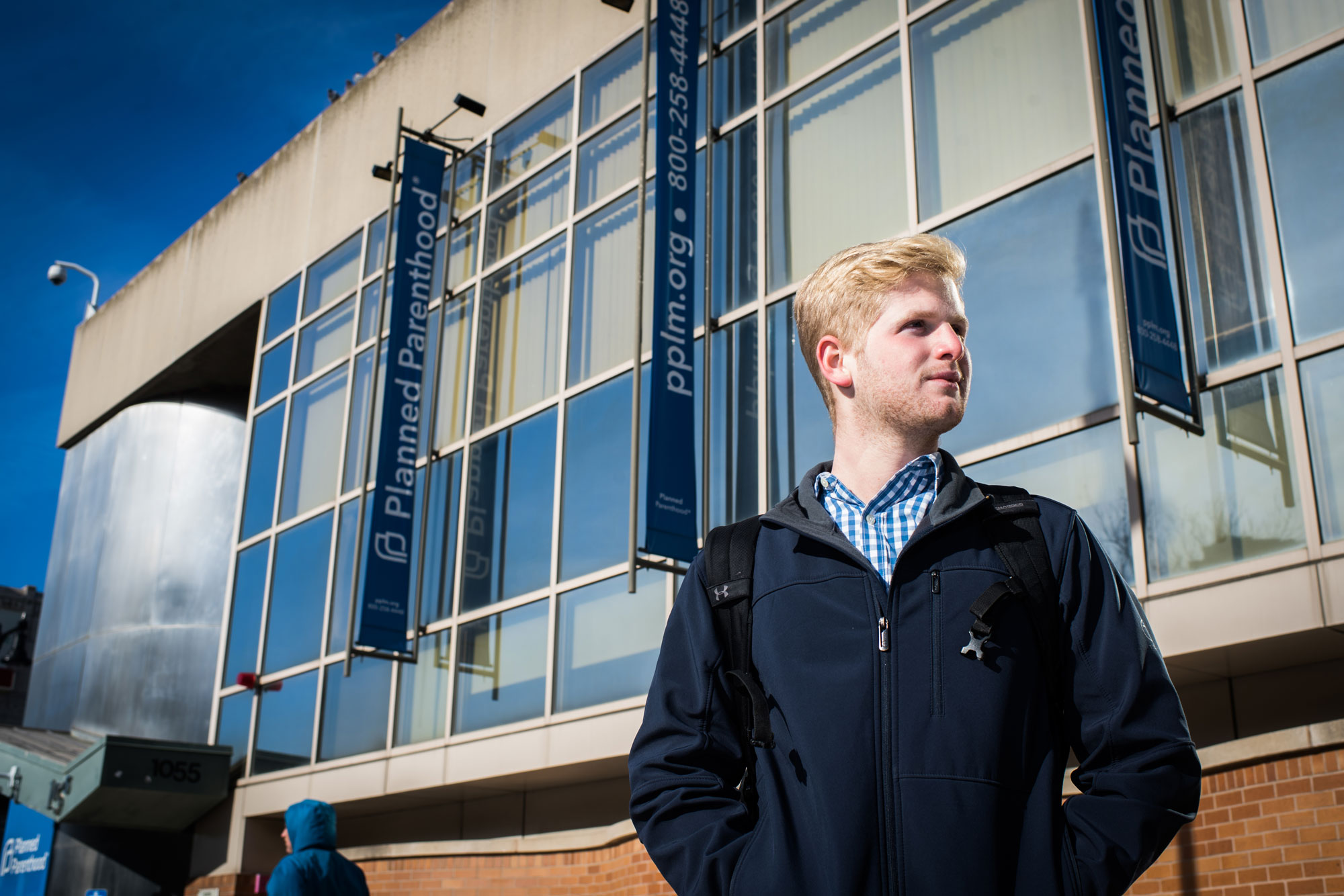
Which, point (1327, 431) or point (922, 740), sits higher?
point (1327, 431)

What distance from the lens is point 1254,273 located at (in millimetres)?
8453

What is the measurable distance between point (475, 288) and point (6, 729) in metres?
11.5

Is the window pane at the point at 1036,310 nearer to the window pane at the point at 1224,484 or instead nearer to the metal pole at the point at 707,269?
the window pane at the point at 1224,484

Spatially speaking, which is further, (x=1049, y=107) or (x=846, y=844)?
(x=1049, y=107)

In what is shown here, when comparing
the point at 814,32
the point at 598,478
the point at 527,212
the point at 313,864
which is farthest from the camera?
the point at 527,212

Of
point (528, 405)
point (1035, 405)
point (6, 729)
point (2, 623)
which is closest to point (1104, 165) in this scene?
point (1035, 405)

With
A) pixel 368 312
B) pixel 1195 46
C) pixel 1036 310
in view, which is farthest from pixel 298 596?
pixel 1195 46

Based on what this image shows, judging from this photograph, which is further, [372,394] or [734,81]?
[372,394]

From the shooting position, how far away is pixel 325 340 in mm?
19000

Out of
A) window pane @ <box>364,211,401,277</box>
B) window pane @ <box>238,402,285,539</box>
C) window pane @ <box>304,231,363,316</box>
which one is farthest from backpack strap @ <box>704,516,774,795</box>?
window pane @ <box>238,402,285,539</box>

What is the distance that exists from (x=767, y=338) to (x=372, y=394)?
20.5ft

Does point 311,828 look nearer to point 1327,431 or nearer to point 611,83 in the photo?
point 1327,431

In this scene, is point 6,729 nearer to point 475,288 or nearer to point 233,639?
point 233,639

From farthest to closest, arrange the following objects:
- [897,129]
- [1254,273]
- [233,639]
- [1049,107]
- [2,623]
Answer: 1. [2,623]
2. [233,639]
3. [897,129]
4. [1049,107]
5. [1254,273]
